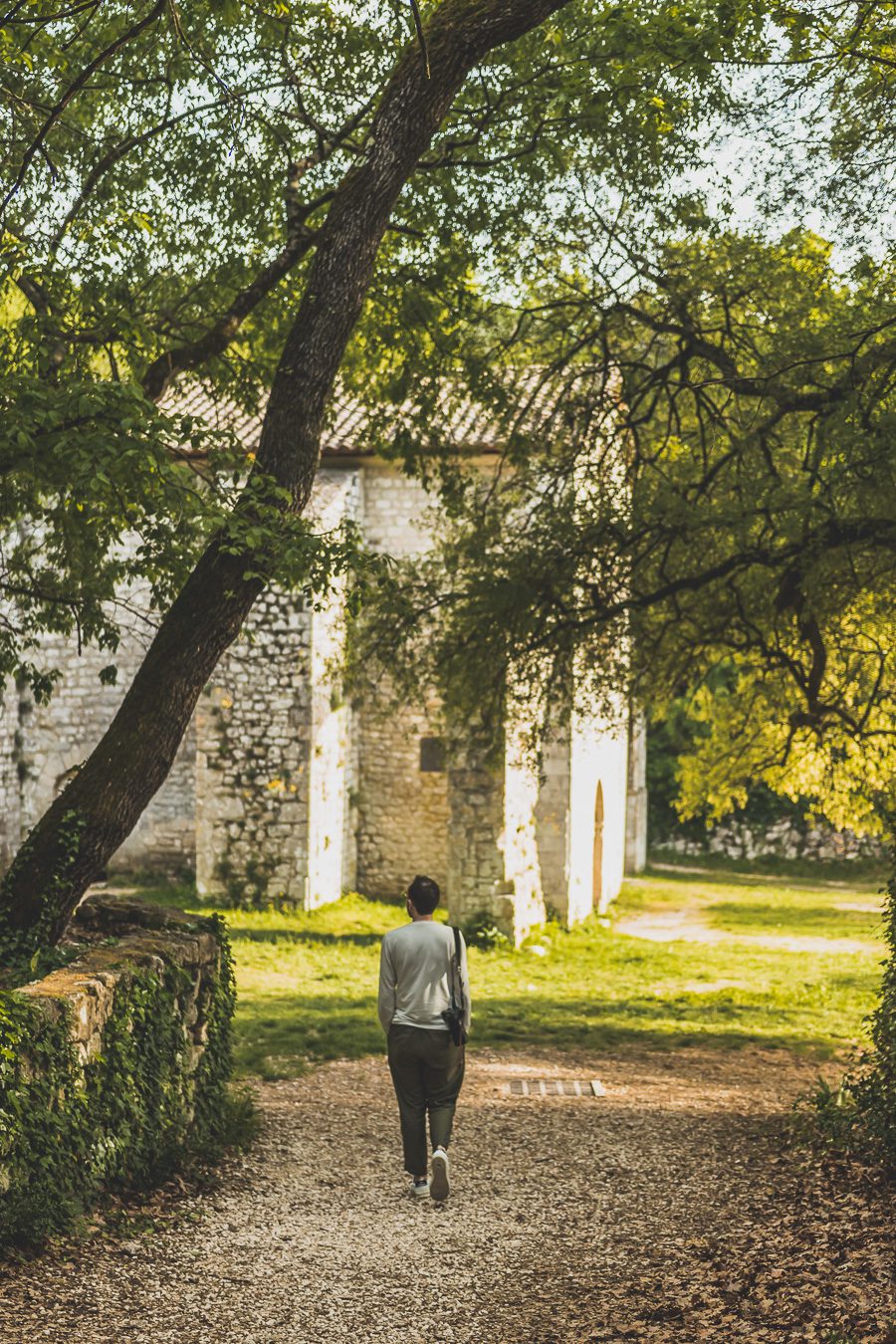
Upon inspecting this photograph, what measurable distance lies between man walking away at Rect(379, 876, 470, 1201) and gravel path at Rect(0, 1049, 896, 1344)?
14.6 inches

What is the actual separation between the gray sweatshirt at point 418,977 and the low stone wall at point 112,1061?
47.7 inches

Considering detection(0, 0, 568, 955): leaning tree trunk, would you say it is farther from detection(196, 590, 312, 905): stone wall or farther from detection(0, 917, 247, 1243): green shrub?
detection(196, 590, 312, 905): stone wall


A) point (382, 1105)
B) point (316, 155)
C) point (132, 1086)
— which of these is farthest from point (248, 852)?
point (132, 1086)

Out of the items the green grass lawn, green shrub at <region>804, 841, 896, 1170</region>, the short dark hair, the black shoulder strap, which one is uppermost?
the short dark hair

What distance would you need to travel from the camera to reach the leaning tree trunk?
7051 millimetres

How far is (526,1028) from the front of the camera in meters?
12.0

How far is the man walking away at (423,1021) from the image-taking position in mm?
6742

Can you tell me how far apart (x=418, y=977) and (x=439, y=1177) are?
3.29 feet

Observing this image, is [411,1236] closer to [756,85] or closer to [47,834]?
[47,834]

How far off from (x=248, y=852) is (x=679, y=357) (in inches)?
365

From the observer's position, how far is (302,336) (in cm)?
725

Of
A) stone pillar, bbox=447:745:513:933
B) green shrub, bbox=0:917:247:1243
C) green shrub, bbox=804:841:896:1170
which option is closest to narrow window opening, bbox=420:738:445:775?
stone pillar, bbox=447:745:513:933

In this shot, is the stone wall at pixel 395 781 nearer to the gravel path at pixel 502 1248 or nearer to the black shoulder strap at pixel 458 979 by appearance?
the gravel path at pixel 502 1248

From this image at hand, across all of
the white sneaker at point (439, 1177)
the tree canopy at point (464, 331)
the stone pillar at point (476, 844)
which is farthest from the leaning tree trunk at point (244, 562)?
the stone pillar at point (476, 844)
